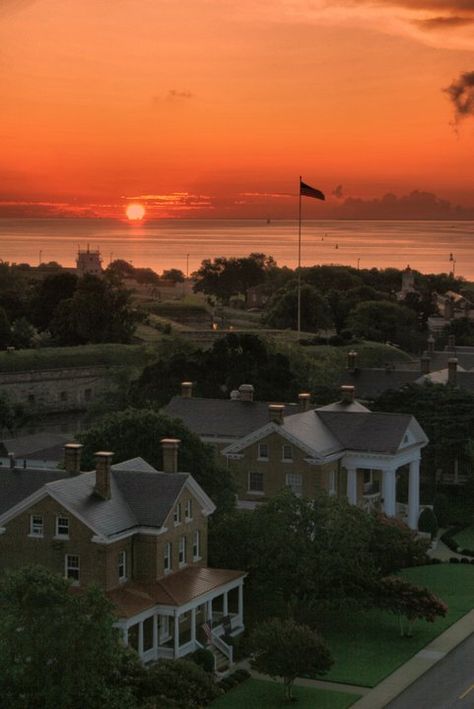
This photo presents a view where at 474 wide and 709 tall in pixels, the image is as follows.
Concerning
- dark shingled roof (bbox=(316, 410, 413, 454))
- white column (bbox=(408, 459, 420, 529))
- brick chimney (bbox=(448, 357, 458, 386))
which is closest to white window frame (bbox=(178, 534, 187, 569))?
dark shingled roof (bbox=(316, 410, 413, 454))

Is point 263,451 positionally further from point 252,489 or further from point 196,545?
point 196,545

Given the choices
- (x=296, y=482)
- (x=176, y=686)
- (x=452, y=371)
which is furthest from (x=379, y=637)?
(x=452, y=371)

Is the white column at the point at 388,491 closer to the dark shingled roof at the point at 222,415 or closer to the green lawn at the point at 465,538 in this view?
the green lawn at the point at 465,538

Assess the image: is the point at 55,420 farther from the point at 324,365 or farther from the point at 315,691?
the point at 315,691

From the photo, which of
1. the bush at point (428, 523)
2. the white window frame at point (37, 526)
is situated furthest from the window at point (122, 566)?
the bush at point (428, 523)

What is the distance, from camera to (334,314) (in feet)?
558

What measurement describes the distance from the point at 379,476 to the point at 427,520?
155 inches

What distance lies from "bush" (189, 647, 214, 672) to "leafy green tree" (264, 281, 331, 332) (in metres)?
115

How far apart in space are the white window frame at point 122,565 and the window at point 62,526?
2.03 m

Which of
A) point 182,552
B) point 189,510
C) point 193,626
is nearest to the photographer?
point 193,626

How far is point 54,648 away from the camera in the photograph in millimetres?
39281

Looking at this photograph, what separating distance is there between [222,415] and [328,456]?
840 cm

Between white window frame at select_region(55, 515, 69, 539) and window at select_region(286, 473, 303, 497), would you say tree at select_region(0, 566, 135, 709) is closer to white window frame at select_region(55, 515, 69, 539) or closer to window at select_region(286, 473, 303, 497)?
white window frame at select_region(55, 515, 69, 539)

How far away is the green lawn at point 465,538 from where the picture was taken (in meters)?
70.9
